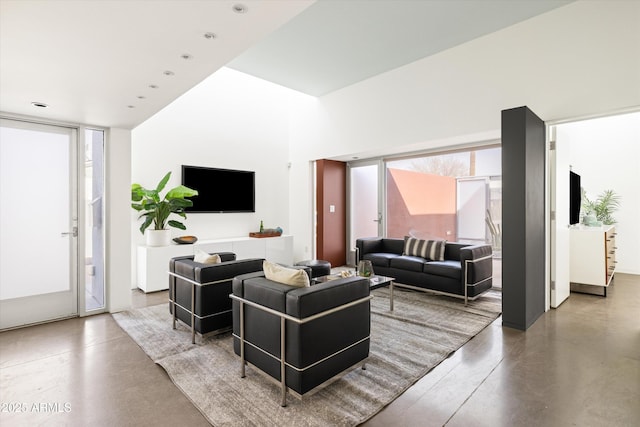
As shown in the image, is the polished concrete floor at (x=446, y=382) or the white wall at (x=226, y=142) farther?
the white wall at (x=226, y=142)

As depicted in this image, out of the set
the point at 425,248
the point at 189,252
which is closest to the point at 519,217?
the point at 425,248

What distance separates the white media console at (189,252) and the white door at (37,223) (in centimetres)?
103

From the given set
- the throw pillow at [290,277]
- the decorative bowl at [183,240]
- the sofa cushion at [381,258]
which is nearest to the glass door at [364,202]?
the sofa cushion at [381,258]

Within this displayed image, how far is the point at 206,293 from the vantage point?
3.11 meters

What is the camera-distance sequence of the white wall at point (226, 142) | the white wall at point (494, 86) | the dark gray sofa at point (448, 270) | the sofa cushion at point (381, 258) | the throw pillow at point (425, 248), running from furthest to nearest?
the white wall at point (226, 142) → the sofa cushion at point (381, 258) → the throw pillow at point (425, 248) → the dark gray sofa at point (448, 270) → the white wall at point (494, 86)

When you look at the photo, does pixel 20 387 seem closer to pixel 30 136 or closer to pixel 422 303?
pixel 30 136

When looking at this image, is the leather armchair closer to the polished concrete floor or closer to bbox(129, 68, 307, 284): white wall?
the polished concrete floor

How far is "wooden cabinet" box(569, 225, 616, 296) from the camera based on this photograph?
468 cm

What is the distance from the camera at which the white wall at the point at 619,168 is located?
19.6 feet

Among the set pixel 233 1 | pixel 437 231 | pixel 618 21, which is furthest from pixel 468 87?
pixel 233 1

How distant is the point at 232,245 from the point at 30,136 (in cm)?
308

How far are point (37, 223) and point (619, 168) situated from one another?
9108 millimetres

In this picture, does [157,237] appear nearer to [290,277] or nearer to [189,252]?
[189,252]

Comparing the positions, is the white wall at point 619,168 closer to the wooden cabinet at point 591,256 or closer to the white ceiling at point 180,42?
the wooden cabinet at point 591,256
